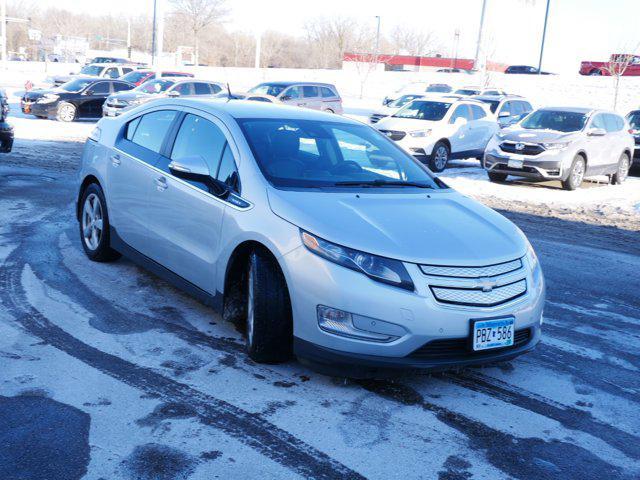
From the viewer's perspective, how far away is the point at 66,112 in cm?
2552

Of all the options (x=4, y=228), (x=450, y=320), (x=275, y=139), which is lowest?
(x=4, y=228)

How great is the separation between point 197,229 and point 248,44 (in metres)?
90.3

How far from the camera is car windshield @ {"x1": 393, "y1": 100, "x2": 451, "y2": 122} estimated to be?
18875 mm

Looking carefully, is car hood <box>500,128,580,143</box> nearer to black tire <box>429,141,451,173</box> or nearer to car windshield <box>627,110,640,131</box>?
black tire <box>429,141,451,173</box>

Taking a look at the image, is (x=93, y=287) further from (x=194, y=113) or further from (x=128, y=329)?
(x=194, y=113)

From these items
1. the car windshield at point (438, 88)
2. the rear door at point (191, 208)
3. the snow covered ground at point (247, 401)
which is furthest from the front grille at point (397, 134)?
the car windshield at point (438, 88)

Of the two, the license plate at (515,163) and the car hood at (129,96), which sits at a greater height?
the car hood at (129,96)

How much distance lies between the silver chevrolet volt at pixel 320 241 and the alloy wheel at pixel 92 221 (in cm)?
44

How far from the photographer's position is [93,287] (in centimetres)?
639

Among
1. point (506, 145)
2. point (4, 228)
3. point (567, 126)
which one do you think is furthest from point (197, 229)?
point (567, 126)

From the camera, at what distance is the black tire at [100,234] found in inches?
272

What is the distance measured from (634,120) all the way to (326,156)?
16544 millimetres

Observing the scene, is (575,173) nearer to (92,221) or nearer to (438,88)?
(92,221)

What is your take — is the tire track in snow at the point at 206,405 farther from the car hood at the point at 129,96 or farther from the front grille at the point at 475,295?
the car hood at the point at 129,96
